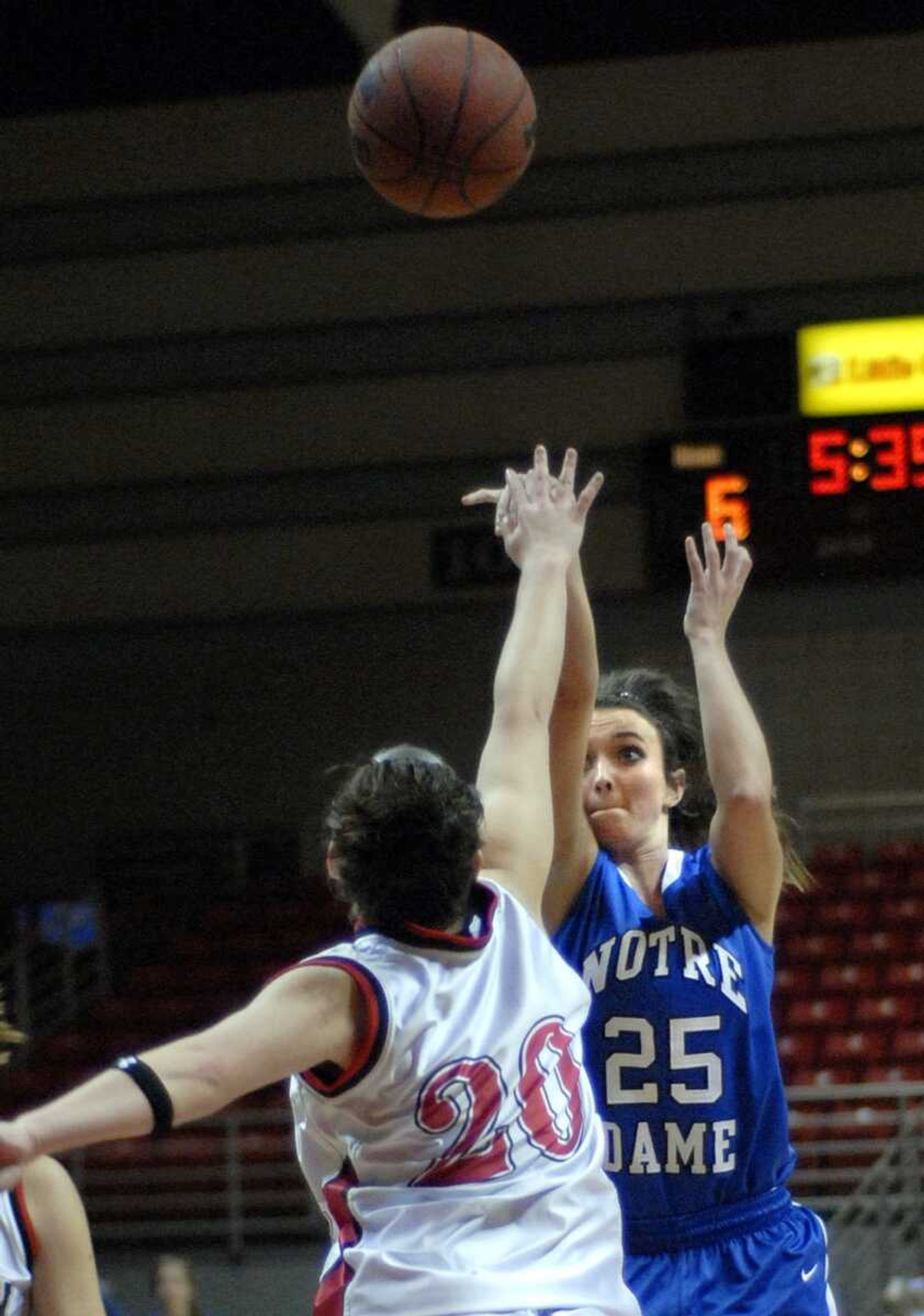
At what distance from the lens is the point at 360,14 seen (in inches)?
426

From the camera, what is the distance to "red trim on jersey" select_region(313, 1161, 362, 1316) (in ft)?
7.04

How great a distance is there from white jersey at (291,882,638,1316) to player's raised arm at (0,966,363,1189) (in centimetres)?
4

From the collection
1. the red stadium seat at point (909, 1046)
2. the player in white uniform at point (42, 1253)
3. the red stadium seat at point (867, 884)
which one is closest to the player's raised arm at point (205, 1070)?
the player in white uniform at point (42, 1253)

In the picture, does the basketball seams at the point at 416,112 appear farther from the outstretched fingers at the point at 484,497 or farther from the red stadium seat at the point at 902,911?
the red stadium seat at the point at 902,911

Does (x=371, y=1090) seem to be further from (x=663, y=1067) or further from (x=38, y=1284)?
(x=663, y=1067)

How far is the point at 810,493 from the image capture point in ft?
35.7

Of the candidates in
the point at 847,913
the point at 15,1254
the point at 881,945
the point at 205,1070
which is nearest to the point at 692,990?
the point at 15,1254

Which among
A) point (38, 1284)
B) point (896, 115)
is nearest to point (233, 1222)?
point (38, 1284)

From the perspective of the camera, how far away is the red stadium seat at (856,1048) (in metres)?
9.48

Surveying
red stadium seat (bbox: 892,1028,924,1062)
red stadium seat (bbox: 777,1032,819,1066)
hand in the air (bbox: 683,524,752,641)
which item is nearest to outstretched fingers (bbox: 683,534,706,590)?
hand in the air (bbox: 683,524,752,641)

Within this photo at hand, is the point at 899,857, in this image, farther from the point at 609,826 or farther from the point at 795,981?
the point at 609,826

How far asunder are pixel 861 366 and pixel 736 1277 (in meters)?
9.23

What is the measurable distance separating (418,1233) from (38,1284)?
64 cm

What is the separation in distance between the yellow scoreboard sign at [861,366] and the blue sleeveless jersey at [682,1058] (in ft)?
27.9
